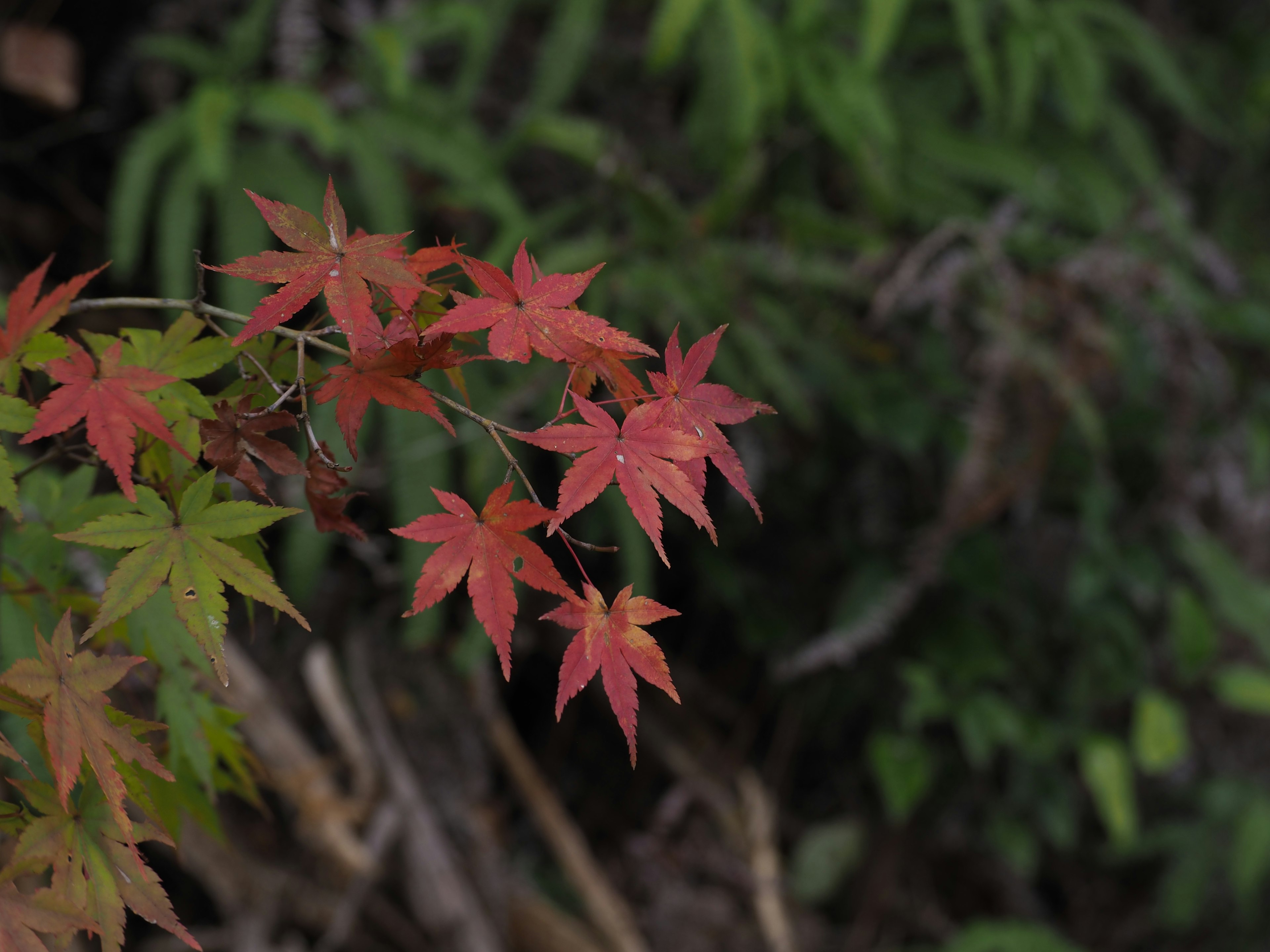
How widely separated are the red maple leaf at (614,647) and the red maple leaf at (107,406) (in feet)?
0.78

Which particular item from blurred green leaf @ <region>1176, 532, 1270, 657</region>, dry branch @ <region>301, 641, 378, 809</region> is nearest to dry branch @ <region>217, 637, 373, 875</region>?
dry branch @ <region>301, 641, 378, 809</region>

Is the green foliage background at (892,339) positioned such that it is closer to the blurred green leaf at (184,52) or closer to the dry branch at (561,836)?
the blurred green leaf at (184,52)

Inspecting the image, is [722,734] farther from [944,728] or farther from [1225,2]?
[1225,2]

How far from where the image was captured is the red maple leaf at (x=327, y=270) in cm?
52

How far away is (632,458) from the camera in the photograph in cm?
55

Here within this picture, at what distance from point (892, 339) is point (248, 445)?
76.5 inches

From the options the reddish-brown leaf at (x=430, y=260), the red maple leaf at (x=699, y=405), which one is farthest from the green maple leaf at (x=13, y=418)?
the red maple leaf at (x=699, y=405)

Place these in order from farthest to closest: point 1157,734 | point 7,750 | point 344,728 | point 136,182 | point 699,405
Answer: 1. point 1157,734
2. point 344,728
3. point 136,182
4. point 699,405
5. point 7,750

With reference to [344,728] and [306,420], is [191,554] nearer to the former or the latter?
[306,420]

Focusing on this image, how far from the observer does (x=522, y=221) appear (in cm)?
193

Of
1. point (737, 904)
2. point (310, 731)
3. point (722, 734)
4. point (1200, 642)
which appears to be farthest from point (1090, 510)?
point (310, 731)

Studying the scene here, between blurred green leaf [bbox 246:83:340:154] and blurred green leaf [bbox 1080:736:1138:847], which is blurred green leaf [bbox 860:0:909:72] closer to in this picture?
blurred green leaf [bbox 246:83:340:154]

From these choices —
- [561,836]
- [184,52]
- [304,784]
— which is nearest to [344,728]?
[304,784]

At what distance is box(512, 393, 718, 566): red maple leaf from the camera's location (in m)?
0.53
